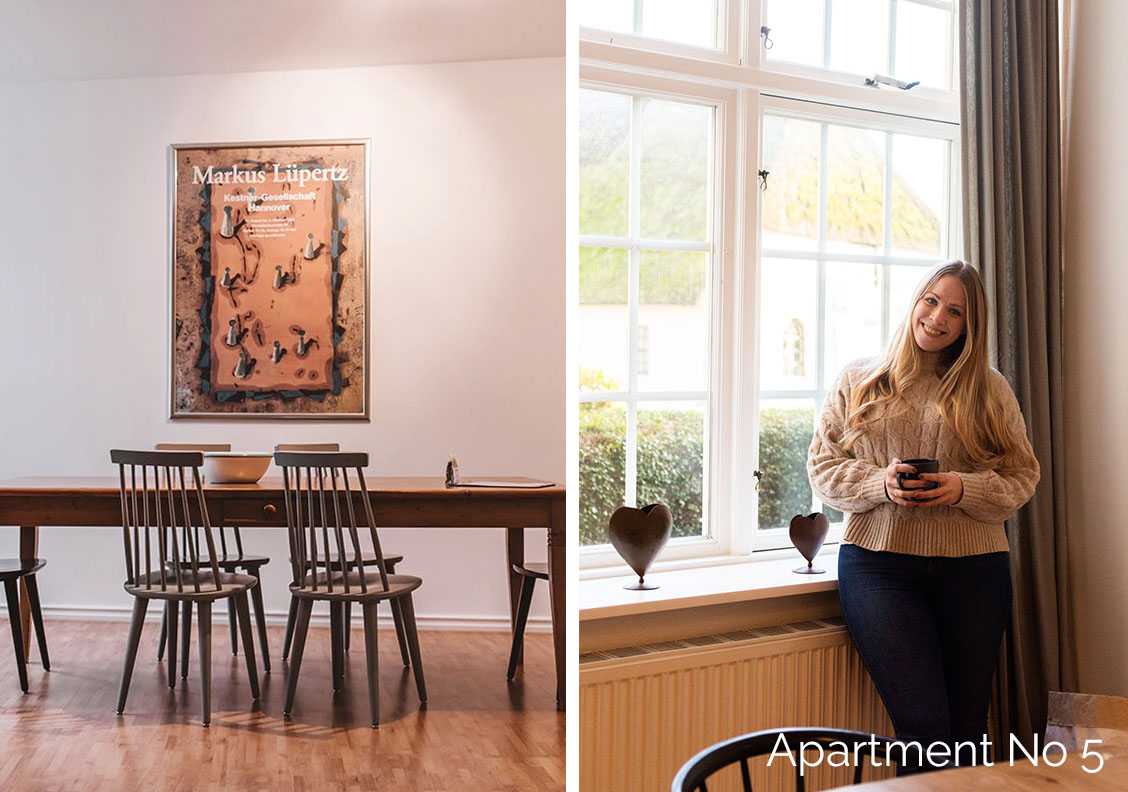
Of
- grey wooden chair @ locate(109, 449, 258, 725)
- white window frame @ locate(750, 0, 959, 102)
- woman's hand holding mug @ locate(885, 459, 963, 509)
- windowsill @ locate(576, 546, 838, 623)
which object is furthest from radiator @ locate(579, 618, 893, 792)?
grey wooden chair @ locate(109, 449, 258, 725)

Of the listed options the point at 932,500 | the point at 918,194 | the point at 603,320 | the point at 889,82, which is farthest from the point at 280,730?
the point at 889,82

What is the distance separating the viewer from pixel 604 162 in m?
2.36

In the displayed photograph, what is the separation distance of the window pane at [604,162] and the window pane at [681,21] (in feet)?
0.62

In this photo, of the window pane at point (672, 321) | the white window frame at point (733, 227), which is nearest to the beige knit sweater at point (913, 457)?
the white window frame at point (733, 227)

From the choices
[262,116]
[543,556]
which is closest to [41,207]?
[262,116]

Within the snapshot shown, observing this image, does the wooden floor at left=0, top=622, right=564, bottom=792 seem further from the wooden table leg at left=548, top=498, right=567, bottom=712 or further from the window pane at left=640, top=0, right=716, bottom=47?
the window pane at left=640, top=0, right=716, bottom=47

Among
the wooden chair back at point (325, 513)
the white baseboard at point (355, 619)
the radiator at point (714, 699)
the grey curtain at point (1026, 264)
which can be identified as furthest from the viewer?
the white baseboard at point (355, 619)

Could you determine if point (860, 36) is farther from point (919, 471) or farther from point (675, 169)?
point (919, 471)

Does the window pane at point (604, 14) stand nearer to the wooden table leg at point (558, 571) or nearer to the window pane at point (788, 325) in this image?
the window pane at point (788, 325)

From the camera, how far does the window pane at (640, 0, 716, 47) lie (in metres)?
2.38

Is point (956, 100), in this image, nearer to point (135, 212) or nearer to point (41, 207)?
point (135, 212)

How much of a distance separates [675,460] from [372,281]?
2.31m

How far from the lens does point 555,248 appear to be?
4289 millimetres

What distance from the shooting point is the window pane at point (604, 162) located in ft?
7.69
